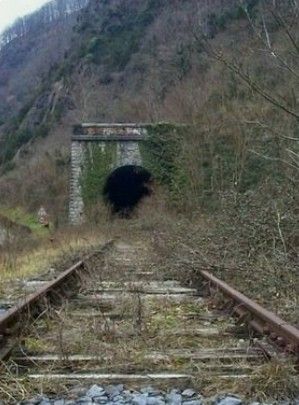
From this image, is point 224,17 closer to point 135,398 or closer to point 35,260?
point 35,260

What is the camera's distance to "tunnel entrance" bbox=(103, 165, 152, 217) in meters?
28.6

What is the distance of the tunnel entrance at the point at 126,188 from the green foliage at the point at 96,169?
47cm

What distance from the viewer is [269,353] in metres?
3.99

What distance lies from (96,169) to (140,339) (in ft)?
77.0

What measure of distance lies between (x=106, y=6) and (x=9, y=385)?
239 feet

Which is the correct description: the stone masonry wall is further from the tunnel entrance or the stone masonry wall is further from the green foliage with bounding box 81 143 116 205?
the tunnel entrance

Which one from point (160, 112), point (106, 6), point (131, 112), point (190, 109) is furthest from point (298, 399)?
point (106, 6)

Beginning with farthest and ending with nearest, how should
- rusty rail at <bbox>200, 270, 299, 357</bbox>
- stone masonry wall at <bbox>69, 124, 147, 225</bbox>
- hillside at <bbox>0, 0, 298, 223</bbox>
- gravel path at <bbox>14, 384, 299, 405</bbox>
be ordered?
stone masonry wall at <bbox>69, 124, 147, 225</bbox>, hillside at <bbox>0, 0, 298, 223</bbox>, rusty rail at <bbox>200, 270, 299, 357</bbox>, gravel path at <bbox>14, 384, 299, 405</bbox>

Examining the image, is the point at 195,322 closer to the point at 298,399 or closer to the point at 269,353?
the point at 269,353

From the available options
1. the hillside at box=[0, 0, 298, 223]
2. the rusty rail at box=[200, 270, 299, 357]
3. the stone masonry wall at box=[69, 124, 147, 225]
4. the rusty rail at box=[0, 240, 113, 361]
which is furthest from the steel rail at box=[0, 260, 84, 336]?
the stone masonry wall at box=[69, 124, 147, 225]

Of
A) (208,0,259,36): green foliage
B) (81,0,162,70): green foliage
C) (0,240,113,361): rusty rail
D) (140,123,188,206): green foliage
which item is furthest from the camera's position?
(81,0,162,70): green foliage

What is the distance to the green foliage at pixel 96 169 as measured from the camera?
91.0 feet

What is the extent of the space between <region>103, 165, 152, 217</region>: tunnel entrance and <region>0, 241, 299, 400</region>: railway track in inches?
842

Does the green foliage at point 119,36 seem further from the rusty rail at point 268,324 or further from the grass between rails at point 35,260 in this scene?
the rusty rail at point 268,324
